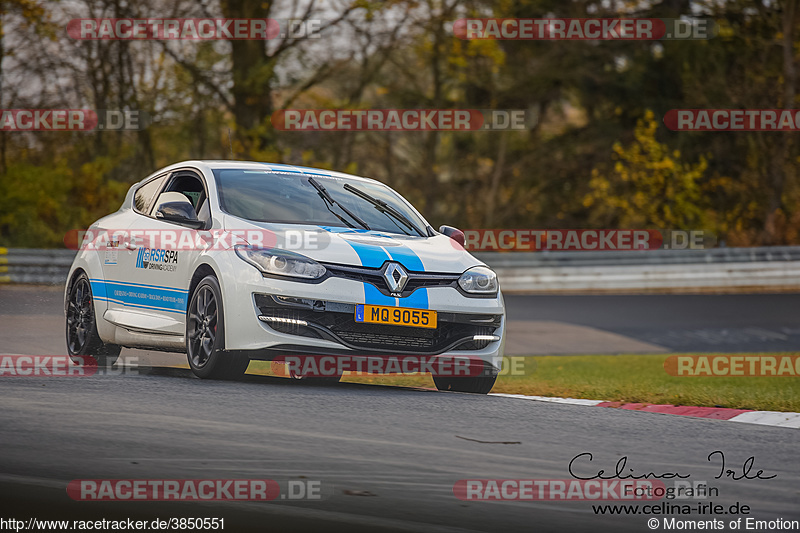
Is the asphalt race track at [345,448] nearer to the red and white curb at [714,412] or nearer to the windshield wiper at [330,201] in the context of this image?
the red and white curb at [714,412]

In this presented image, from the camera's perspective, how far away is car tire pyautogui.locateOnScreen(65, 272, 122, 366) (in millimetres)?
9203

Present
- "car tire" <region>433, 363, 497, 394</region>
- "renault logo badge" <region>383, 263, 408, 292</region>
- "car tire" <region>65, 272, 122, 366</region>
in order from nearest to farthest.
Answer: "renault logo badge" <region>383, 263, 408, 292</region>
"car tire" <region>433, 363, 497, 394</region>
"car tire" <region>65, 272, 122, 366</region>

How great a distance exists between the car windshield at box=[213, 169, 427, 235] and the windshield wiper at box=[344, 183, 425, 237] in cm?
1

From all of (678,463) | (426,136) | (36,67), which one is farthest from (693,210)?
(678,463)

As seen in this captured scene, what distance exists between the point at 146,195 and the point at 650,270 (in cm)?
1302

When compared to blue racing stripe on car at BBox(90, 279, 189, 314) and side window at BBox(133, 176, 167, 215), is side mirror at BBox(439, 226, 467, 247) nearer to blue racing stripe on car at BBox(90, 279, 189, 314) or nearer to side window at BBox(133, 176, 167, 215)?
blue racing stripe on car at BBox(90, 279, 189, 314)

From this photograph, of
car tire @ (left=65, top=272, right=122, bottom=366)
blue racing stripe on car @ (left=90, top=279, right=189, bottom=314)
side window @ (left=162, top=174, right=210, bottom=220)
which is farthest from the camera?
car tire @ (left=65, top=272, right=122, bottom=366)

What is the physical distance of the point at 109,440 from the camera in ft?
19.2

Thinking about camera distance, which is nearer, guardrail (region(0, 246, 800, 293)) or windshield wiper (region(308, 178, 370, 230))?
windshield wiper (region(308, 178, 370, 230))

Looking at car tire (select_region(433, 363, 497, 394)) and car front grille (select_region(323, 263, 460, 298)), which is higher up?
car front grille (select_region(323, 263, 460, 298))

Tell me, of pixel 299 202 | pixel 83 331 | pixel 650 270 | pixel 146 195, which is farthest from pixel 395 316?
pixel 650 270

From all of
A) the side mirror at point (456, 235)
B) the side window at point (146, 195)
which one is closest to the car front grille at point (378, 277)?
the side mirror at point (456, 235)

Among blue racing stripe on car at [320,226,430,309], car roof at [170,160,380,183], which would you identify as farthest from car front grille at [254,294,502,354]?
car roof at [170,160,380,183]

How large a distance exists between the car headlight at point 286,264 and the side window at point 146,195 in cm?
193
